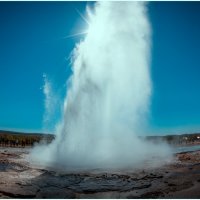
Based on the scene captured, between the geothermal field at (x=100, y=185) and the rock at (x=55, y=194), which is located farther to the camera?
the geothermal field at (x=100, y=185)

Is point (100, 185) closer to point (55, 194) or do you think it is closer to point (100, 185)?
point (100, 185)

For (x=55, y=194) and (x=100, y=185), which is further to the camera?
(x=100, y=185)

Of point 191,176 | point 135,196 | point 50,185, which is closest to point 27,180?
point 50,185

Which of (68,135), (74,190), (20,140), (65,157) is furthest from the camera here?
(20,140)

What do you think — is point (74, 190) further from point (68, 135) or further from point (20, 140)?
point (20, 140)

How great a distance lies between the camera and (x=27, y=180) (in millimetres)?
14766

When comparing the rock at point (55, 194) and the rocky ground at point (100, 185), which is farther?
the rocky ground at point (100, 185)

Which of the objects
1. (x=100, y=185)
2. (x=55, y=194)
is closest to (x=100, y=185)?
(x=100, y=185)

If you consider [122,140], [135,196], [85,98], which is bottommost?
[135,196]

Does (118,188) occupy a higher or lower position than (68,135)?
lower

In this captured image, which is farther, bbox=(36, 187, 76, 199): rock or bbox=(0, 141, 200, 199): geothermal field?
bbox=(0, 141, 200, 199): geothermal field

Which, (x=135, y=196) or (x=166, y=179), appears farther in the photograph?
(x=166, y=179)

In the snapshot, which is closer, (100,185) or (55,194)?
(55,194)

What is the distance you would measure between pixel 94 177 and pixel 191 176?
5.66m
